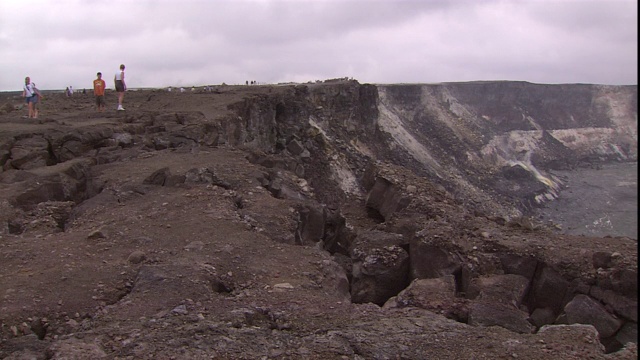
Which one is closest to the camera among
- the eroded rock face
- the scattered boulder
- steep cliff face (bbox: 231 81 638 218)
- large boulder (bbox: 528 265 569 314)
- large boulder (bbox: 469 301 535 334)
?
the eroded rock face

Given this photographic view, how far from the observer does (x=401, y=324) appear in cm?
591

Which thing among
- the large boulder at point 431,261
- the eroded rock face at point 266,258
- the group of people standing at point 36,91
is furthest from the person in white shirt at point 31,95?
the large boulder at point 431,261

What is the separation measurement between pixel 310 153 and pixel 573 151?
46.6 metres

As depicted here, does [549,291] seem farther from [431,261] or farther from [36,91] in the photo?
[36,91]

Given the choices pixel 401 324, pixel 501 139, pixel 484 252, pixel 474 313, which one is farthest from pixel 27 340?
pixel 501 139

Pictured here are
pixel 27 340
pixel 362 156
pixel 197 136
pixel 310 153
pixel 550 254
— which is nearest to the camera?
pixel 27 340

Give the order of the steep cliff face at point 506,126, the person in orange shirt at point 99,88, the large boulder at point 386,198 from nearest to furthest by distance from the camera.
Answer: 1. the large boulder at point 386,198
2. the person in orange shirt at point 99,88
3. the steep cliff face at point 506,126

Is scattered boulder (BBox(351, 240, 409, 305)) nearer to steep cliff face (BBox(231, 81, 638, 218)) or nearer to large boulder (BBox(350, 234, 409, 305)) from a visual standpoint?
large boulder (BBox(350, 234, 409, 305))

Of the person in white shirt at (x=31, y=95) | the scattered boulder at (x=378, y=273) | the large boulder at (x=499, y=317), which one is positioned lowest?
the scattered boulder at (x=378, y=273)

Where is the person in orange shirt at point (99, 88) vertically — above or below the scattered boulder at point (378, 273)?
above

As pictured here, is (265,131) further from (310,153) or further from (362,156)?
(362,156)

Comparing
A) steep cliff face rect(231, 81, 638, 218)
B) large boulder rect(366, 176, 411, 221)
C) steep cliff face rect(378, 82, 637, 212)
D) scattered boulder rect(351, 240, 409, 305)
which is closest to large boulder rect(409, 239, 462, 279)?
scattered boulder rect(351, 240, 409, 305)

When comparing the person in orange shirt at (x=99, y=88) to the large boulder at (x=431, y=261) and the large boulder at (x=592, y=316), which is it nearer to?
the large boulder at (x=431, y=261)

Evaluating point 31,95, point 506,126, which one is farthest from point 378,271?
point 506,126
